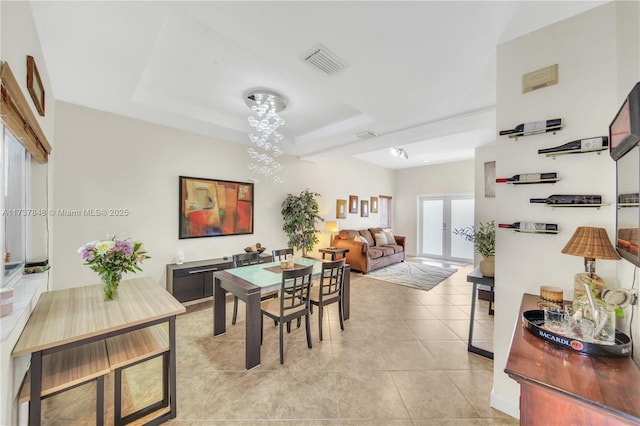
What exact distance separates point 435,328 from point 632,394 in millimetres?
2485

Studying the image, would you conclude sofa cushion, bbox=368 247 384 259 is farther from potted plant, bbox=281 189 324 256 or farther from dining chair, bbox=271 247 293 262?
dining chair, bbox=271 247 293 262

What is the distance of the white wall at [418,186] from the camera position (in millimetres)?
7103

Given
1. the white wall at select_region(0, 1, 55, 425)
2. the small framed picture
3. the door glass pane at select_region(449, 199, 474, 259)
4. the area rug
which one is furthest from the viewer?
the small framed picture

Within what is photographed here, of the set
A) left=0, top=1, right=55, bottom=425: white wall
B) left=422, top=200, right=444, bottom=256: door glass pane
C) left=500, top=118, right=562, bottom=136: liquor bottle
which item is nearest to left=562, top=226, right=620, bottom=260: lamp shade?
left=500, top=118, right=562, bottom=136: liquor bottle

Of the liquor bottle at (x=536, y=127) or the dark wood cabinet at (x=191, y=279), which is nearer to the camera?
the liquor bottle at (x=536, y=127)

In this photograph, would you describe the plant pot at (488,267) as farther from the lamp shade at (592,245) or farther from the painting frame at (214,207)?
the painting frame at (214,207)

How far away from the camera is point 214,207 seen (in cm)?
411

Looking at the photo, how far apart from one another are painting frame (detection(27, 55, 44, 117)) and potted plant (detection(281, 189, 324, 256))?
352cm

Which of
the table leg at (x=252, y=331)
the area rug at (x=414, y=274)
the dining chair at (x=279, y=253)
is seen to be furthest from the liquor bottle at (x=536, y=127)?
the area rug at (x=414, y=274)

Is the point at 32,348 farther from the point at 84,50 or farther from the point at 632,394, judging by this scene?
the point at 632,394

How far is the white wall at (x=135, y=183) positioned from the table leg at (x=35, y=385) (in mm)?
2270

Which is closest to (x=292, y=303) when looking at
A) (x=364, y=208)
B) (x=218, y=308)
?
(x=218, y=308)

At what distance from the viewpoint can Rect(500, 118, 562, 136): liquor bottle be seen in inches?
62.9

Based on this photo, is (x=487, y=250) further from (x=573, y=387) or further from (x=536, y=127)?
(x=573, y=387)
